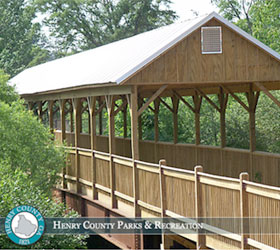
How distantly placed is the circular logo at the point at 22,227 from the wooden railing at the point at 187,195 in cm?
257

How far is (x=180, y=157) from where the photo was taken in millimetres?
19703

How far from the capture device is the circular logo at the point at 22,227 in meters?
11.2

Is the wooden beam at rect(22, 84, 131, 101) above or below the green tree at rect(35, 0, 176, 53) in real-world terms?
below

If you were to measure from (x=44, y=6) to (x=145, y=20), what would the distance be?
406 inches

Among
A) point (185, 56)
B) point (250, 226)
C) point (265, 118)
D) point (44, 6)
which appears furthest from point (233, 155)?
point (44, 6)

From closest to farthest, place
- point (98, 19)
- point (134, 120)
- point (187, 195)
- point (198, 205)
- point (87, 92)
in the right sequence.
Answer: point (198, 205), point (187, 195), point (134, 120), point (87, 92), point (98, 19)

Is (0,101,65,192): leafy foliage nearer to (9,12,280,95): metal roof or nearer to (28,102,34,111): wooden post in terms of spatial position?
(9,12,280,95): metal roof

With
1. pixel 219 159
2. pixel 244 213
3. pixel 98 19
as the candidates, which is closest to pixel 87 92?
pixel 219 159

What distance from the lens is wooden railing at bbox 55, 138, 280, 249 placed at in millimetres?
9422

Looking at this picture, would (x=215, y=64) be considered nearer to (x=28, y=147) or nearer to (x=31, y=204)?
(x=31, y=204)

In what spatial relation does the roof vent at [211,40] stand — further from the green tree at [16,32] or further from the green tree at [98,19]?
the green tree at [98,19]

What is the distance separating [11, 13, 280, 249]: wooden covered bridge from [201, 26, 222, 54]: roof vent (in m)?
0.02

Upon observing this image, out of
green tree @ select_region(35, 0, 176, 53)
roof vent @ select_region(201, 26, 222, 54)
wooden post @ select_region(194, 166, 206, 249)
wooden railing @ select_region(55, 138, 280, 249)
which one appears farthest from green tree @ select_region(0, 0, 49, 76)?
wooden post @ select_region(194, 166, 206, 249)

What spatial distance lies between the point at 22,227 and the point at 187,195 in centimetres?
297
